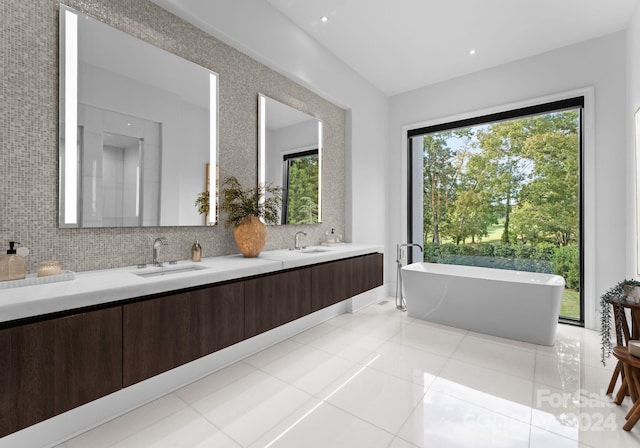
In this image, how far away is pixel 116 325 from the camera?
133cm

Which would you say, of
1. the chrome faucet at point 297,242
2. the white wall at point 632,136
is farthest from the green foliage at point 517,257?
the chrome faucet at point 297,242

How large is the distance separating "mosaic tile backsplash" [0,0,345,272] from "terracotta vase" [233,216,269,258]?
0.64 ft

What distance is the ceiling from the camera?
2771 mm

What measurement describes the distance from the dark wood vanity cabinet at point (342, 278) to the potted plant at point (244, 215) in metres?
0.52

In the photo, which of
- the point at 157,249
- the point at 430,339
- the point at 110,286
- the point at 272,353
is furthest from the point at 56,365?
the point at 430,339

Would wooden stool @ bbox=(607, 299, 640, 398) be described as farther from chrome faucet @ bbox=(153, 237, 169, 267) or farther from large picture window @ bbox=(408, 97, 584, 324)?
chrome faucet @ bbox=(153, 237, 169, 267)

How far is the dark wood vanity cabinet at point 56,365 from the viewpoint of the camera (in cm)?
107

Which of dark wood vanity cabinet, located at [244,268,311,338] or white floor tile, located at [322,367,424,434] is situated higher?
dark wood vanity cabinet, located at [244,268,311,338]

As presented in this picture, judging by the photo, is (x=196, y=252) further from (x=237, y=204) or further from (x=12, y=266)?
(x=12, y=266)

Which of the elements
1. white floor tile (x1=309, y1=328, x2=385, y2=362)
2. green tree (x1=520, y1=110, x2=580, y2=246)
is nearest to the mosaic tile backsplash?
white floor tile (x1=309, y1=328, x2=385, y2=362)

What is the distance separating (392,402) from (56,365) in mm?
1775

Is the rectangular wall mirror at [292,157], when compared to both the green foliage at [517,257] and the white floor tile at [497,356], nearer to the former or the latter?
the white floor tile at [497,356]

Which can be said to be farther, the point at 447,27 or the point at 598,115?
the point at 598,115

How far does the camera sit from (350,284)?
3.01 meters
